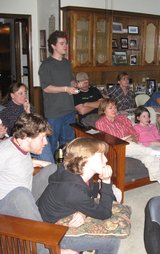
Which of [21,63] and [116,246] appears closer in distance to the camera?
[116,246]

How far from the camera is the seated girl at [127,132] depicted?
2.74 m

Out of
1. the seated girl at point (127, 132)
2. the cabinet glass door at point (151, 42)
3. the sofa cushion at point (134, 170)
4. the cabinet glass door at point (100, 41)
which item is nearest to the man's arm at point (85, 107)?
the seated girl at point (127, 132)

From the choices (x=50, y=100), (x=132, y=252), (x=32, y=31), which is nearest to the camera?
(x=132, y=252)

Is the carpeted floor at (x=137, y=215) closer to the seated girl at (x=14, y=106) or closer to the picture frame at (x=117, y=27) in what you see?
the seated girl at (x=14, y=106)

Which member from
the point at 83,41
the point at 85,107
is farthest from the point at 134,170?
the point at 83,41

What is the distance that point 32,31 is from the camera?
15.6ft

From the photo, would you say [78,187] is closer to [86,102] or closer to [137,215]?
[137,215]

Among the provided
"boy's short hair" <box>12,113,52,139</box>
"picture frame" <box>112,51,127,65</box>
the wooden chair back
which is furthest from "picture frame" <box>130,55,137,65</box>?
the wooden chair back

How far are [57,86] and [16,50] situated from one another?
107 inches

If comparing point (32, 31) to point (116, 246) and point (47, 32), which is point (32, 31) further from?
point (116, 246)

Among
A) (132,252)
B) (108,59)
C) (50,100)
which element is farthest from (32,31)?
(132,252)

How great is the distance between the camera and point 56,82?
3055 millimetres

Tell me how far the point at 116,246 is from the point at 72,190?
1.39 feet

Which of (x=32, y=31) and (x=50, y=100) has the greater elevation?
(x=32, y=31)
